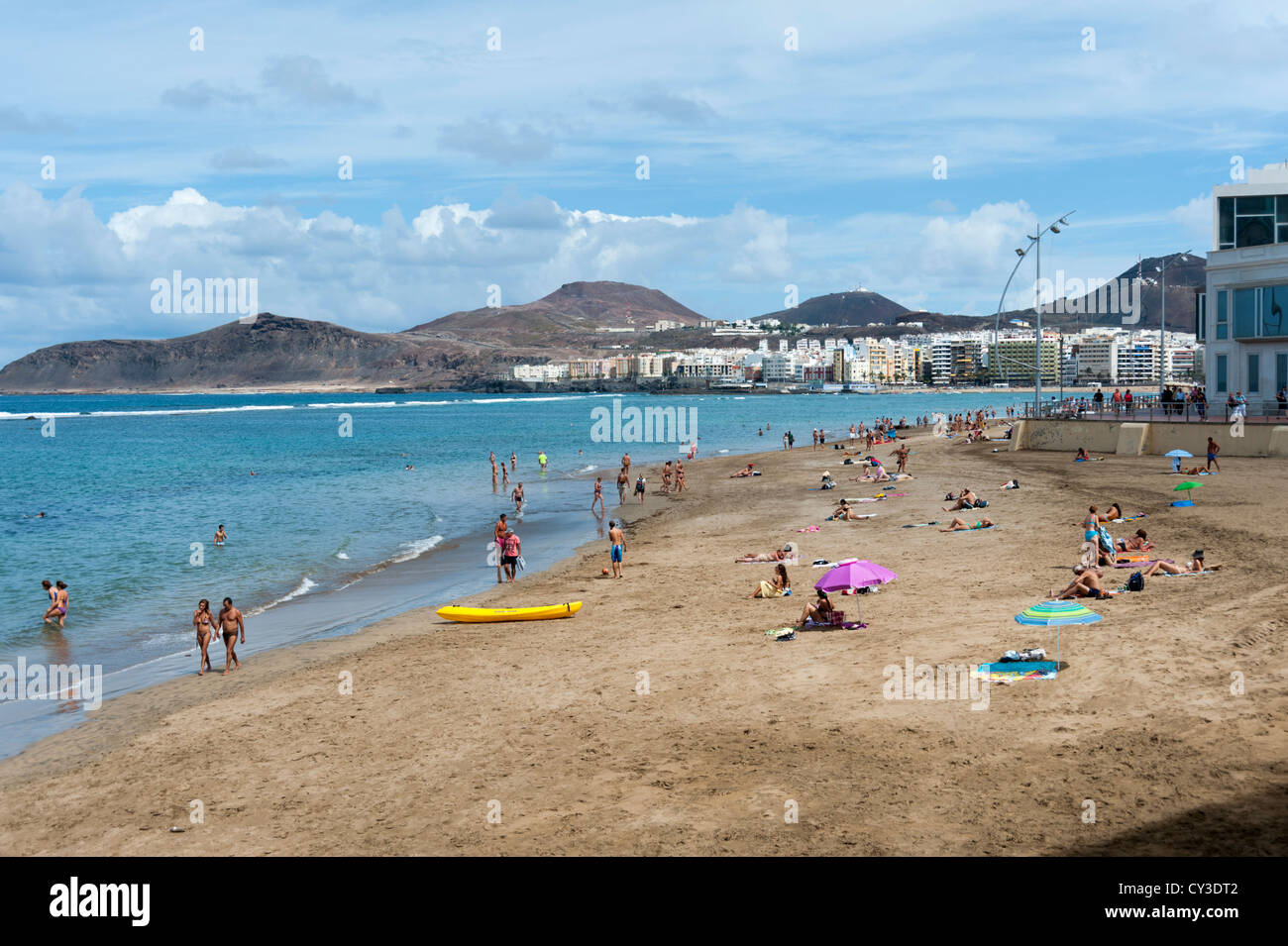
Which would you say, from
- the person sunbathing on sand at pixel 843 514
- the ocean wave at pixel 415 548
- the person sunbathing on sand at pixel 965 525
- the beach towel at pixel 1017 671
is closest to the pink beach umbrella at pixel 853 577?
the beach towel at pixel 1017 671

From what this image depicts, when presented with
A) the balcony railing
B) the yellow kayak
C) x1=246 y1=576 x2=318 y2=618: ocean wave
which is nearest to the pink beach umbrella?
the yellow kayak

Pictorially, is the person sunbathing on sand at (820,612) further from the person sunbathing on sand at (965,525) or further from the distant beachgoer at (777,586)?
the person sunbathing on sand at (965,525)

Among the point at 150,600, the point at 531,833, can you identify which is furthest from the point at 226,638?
the point at 531,833

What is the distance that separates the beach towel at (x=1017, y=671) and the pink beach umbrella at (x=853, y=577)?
3.38 meters

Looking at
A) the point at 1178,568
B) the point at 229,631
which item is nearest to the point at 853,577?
the point at 1178,568

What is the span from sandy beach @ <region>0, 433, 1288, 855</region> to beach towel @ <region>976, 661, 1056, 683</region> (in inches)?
10.9

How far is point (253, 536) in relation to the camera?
35.3m

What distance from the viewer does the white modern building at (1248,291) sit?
39.8m

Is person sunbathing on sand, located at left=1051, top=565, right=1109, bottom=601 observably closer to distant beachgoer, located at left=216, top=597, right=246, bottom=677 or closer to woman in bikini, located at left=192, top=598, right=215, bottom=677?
distant beachgoer, located at left=216, top=597, right=246, bottom=677

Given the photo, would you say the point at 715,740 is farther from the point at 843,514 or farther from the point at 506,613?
the point at 843,514

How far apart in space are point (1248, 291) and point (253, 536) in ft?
126

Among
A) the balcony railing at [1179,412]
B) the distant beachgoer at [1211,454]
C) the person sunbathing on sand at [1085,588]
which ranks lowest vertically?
the person sunbathing on sand at [1085,588]
